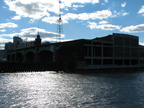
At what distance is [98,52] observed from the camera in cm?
11056

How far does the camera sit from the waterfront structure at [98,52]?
10106 cm

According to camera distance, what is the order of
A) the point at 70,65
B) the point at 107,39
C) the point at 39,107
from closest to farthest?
the point at 39,107 < the point at 70,65 < the point at 107,39

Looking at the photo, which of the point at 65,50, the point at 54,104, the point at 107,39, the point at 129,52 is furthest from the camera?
the point at 129,52

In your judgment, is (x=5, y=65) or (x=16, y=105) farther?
(x=5, y=65)

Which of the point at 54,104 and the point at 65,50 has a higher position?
the point at 65,50

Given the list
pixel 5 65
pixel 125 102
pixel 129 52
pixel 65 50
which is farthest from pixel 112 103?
pixel 129 52

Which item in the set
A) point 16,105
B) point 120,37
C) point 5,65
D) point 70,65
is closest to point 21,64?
point 5,65

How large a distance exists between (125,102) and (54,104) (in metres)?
8.45

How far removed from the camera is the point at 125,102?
22734mm

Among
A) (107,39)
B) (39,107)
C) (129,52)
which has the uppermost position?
(107,39)

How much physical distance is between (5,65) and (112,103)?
2845 inches

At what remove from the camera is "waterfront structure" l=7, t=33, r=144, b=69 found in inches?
3979

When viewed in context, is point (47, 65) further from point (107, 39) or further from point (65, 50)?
point (107, 39)

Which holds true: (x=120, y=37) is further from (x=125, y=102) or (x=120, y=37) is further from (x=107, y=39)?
(x=125, y=102)
